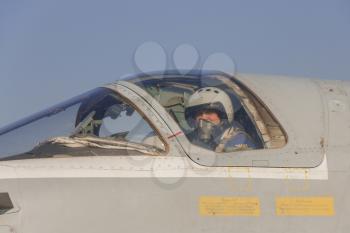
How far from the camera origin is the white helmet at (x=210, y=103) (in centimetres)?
606

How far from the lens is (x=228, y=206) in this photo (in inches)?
218

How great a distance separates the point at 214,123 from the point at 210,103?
0.63 ft

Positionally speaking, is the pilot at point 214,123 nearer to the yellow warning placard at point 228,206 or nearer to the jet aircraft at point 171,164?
the jet aircraft at point 171,164

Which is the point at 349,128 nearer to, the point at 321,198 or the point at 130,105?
the point at 321,198

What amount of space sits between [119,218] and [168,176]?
52cm

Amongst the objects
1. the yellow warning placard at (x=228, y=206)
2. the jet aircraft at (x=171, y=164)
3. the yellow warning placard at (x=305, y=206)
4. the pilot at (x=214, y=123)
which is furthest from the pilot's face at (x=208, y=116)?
the yellow warning placard at (x=305, y=206)

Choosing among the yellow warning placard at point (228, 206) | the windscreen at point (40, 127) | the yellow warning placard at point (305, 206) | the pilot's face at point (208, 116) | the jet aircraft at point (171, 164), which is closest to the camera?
the jet aircraft at point (171, 164)

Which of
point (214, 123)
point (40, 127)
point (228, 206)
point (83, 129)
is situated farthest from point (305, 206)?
point (40, 127)

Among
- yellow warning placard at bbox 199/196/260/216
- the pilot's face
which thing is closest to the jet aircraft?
yellow warning placard at bbox 199/196/260/216

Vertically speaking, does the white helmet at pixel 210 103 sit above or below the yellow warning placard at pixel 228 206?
above

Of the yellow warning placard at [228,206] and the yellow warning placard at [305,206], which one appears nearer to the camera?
the yellow warning placard at [228,206]

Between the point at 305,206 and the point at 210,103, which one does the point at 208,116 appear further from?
the point at 305,206

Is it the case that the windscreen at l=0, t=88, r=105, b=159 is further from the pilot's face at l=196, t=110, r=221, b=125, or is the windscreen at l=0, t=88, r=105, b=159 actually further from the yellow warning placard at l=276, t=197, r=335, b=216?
the yellow warning placard at l=276, t=197, r=335, b=216

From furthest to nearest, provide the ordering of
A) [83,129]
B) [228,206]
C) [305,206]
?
[83,129] → [305,206] → [228,206]
